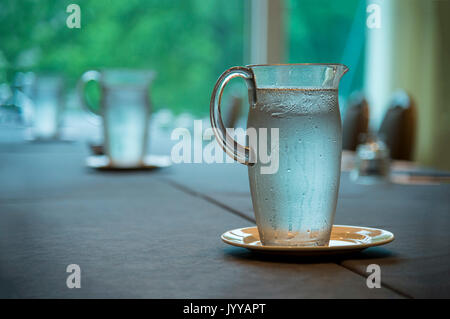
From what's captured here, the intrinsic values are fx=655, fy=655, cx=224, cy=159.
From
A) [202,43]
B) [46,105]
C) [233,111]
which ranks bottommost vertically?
[233,111]

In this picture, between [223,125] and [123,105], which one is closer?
[223,125]

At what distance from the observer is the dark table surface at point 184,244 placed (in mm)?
412

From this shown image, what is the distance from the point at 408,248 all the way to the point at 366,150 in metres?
0.67

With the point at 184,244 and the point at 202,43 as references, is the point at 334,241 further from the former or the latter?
the point at 202,43

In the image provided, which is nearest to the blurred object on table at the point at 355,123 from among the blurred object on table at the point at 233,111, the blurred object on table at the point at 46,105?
the blurred object on table at the point at 46,105

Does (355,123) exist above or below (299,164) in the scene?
below

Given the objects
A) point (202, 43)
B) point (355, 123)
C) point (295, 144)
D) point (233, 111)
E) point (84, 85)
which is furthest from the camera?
point (202, 43)

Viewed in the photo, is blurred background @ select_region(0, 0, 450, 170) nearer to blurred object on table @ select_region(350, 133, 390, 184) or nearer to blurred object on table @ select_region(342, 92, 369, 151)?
blurred object on table @ select_region(342, 92, 369, 151)

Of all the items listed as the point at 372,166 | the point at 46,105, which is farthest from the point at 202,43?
the point at 372,166

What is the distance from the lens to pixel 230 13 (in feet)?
18.0

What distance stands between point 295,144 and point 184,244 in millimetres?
139

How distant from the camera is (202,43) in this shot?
5496 mm
